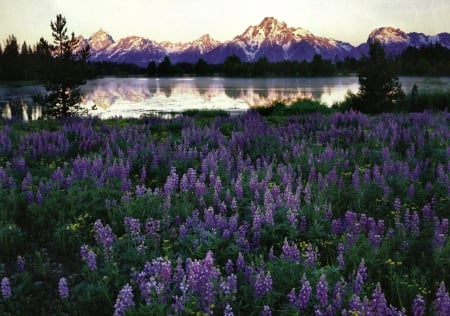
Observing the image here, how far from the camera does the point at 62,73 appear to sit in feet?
67.5

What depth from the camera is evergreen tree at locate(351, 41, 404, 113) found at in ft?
75.1

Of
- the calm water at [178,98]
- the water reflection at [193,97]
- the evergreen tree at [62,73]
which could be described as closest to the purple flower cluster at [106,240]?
the evergreen tree at [62,73]

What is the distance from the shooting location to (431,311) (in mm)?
4398

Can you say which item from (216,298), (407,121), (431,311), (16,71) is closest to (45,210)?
(216,298)

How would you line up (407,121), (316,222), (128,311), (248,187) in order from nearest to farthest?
(128,311) → (316,222) → (248,187) → (407,121)

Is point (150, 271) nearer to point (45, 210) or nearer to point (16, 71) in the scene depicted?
point (45, 210)

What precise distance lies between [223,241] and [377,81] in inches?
778

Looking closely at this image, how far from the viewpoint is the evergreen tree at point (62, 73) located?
20516 millimetres

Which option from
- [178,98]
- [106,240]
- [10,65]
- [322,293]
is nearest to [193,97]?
[178,98]

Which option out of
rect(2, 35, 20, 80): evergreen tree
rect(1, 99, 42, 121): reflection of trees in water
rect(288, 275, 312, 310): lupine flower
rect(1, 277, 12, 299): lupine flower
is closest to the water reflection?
rect(1, 99, 42, 121): reflection of trees in water

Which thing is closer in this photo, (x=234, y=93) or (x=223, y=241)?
(x=223, y=241)

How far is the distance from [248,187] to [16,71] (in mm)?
123061

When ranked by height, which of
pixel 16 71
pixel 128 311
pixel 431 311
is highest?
pixel 16 71

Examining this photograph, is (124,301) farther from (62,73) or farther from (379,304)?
(62,73)
